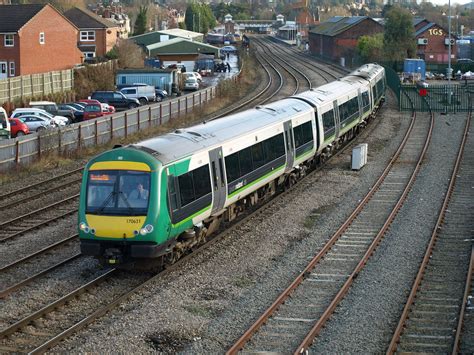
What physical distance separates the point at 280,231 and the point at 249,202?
156cm

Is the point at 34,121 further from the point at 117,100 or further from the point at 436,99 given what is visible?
the point at 436,99

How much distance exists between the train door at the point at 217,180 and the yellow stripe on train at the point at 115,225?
2.78m

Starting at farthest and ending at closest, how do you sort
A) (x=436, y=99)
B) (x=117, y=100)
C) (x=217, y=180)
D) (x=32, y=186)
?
(x=436, y=99) < (x=117, y=100) < (x=32, y=186) < (x=217, y=180)

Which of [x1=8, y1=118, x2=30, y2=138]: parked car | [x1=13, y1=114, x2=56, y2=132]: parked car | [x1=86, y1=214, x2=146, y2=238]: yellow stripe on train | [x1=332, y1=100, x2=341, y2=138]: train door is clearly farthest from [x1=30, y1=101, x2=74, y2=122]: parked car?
[x1=86, y1=214, x2=146, y2=238]: yellow stripe on train

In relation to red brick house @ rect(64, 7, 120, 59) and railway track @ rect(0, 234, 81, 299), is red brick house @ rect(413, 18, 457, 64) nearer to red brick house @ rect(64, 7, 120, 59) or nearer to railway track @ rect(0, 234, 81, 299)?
red brick house @ rect(64, 7, 120, 59)

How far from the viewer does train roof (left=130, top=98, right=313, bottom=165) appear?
1636 cm

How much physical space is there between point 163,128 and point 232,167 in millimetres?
20395

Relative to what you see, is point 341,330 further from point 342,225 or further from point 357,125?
point 357,125

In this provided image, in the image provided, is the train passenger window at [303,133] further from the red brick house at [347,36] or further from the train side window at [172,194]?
the red brick house at [347,36]

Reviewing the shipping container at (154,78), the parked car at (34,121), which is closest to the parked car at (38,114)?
the parked car at (34,121)

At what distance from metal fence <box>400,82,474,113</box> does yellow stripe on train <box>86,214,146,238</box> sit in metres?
35.8

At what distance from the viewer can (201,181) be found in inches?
678

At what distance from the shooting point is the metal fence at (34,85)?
47562 mm

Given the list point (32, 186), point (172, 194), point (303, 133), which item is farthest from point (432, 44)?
point (172, 194)
